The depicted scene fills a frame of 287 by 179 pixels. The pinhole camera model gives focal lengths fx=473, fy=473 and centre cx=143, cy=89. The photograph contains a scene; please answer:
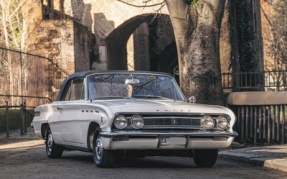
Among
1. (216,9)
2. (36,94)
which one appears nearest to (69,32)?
(36,94)

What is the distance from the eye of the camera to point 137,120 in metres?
6.09

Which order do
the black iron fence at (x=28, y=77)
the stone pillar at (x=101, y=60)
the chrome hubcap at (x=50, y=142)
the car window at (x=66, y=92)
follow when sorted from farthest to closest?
the stone pillar at (x=101, y=60) < the black iron fence at (x=28, y=77) < the chrome hubcap at (x=50, y=142) < the car window at (x=66, y=92)

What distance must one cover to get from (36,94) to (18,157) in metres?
10.1

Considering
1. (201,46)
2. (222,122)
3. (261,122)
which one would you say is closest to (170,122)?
(222,122)

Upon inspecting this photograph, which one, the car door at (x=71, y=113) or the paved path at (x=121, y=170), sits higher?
the car door at (x=71, y=113)

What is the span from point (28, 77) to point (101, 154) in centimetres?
1223

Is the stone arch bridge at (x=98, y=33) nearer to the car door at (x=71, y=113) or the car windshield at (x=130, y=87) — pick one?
the car door at (x=71, y=113)

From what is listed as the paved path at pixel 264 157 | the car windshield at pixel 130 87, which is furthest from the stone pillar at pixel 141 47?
the car windshield at pixel 130 87

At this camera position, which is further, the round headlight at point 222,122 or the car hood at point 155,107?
the round headlight at point 222,122

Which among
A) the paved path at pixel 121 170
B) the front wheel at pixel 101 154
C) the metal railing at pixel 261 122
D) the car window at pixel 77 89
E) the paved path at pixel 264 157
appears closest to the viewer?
the paved path at pixel 121 170

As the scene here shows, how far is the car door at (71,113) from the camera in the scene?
7.12 metres

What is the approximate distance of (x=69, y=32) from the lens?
18.8 m

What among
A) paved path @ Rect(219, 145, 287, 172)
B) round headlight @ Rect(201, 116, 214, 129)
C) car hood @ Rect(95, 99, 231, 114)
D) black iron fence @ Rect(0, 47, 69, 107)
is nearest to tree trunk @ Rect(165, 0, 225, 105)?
paved path @ Rect(219, 145, 287, 172)

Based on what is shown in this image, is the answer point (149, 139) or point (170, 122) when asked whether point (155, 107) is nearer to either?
point (170, 122)
